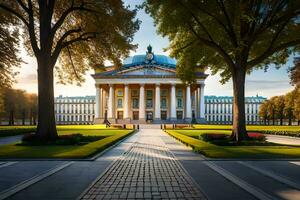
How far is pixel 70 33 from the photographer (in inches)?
906

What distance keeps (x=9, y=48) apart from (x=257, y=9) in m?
24.1

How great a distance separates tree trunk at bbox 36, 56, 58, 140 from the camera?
20.7m

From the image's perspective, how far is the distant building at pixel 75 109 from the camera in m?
160

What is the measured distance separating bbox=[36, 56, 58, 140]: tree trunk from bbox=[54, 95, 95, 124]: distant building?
139377 millimetres

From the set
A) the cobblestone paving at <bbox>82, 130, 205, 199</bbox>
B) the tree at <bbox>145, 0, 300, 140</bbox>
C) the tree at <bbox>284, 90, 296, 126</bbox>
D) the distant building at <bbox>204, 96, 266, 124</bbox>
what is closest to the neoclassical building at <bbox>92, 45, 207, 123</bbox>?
the tree at <bbox>284, 90, 296, 126</bbox>

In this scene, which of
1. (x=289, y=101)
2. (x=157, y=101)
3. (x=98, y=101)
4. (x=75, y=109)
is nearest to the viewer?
(x=289, y=101)

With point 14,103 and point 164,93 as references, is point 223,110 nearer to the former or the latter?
point 164,93

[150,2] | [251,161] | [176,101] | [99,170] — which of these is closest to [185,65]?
[150,2]

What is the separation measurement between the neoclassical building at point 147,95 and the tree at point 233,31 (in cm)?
5531

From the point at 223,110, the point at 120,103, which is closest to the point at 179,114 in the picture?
the point at 120,103

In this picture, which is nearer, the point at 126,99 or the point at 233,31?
the point at 233,31

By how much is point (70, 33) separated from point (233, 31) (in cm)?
1239

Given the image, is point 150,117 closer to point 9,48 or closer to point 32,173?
point 9,48

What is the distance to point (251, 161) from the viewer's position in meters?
12.8
